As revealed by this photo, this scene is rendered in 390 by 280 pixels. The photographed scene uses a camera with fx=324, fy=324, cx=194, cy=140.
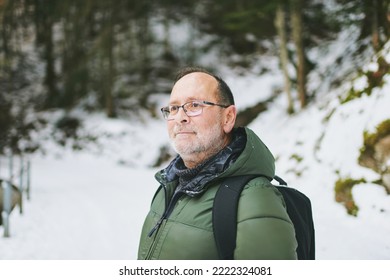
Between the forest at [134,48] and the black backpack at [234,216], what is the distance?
24.0 feet

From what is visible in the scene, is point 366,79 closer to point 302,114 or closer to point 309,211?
point 302,114

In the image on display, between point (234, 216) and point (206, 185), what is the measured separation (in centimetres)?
27

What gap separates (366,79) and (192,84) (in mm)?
5398

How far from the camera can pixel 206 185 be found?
1.61 meters

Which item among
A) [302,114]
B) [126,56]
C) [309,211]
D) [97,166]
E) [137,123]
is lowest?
[309,211]

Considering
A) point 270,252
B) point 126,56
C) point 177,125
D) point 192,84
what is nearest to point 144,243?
point 177,125

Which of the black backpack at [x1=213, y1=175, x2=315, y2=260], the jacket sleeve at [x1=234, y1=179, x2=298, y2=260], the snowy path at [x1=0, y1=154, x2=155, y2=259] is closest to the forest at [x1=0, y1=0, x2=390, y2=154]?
the snowy path at [x1=0, y1=154, x2=155, y2=259]

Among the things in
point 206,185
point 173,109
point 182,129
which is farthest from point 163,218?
point 173,109

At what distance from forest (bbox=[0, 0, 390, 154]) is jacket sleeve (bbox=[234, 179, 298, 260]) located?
24.9ft

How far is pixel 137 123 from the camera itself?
622 inches

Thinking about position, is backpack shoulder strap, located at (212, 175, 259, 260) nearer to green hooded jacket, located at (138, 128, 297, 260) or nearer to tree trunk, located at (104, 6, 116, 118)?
green hooded jacket, located at (138, 128, 297, 260)

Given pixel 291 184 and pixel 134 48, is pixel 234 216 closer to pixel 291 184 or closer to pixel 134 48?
pixel 291 184

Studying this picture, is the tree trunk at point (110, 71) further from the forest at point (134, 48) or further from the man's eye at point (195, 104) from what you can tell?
the man's eye at point (195, 104)

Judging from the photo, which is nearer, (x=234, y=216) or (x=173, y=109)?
(x=234, y=216)
